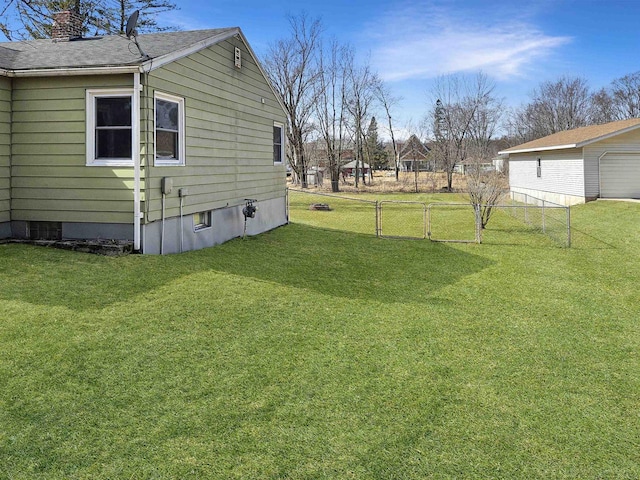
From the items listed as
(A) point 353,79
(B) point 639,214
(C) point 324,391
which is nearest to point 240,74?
(C) point 324,391

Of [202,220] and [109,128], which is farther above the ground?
[109,128]

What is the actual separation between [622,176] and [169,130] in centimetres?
1797

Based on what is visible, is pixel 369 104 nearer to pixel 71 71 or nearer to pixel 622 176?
pixel 622 176

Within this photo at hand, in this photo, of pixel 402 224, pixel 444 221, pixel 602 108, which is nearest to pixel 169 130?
pixel 402 224

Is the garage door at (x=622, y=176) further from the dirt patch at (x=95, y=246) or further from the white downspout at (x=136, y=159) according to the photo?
the dirt patch at (x=95, y=246)

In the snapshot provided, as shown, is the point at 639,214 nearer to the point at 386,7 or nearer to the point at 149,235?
the point at 386,7

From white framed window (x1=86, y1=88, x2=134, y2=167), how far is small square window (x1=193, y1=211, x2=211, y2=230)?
2.13 m

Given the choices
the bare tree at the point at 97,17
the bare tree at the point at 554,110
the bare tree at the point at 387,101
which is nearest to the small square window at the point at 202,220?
the bare tree at the point at 97,17

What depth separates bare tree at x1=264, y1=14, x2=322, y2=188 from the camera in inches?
1430

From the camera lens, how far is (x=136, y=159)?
7.16 meters

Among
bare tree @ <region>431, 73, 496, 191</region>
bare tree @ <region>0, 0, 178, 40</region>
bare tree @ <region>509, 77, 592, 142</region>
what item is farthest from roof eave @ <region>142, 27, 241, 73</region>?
bare tree @ <region>509, 77, 592, 142</region>

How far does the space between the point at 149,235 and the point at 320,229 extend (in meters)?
6.51

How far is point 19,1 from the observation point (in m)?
11.5

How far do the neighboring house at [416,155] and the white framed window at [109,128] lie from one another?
29.7 m
